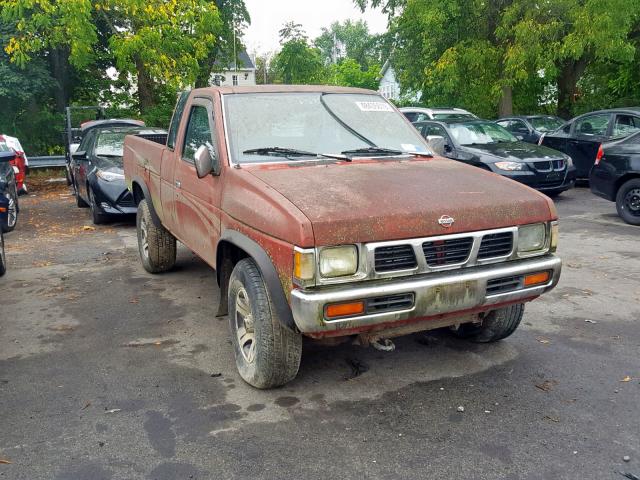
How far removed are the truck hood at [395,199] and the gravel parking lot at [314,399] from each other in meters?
1.10

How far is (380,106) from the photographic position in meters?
5.44

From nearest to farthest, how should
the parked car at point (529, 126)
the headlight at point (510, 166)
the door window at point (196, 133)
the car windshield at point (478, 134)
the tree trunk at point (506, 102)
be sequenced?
the door window at point (196, 133) < the headlight at point (510, 166) < the car windshield at point (478, 134) < the parked car at point (529, 126) < the tree trunk at point (506, 102)

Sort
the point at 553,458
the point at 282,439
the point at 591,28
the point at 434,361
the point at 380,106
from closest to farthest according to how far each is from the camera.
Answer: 1. the point at 553,458
2. the point at 282,439
3. the point at 434,361
4. the point at 380,106
5. the point at 591,28

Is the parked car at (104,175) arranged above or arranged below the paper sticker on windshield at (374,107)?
below

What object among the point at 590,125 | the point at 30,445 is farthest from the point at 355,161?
the point at 590,125

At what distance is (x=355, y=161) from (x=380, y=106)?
0.93 meters

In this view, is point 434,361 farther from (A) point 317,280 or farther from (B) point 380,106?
(B) point 380,106

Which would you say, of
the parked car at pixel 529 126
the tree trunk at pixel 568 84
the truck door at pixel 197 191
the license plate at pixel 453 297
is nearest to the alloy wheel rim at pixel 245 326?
the truck door at pixel 197 191

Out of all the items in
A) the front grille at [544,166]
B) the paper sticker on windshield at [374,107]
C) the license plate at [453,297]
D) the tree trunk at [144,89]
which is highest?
the tree trunk at [144,89]

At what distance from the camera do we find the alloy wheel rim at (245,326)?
415cm

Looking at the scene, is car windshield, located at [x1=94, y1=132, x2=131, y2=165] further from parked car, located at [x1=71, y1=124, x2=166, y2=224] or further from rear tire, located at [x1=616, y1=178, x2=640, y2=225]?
rear tire, located at [x1=616, y1=178, x2=640, y2=225]

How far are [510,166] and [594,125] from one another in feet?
9.80

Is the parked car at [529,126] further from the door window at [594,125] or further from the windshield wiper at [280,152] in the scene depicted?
the windshield wiper at [280,152]

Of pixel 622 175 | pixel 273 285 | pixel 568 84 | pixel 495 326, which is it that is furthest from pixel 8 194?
pixel 568 84
